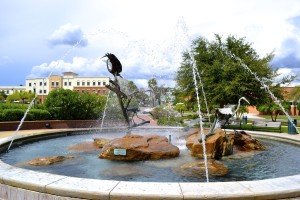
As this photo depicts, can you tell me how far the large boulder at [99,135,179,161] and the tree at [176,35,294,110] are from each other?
14.1 m

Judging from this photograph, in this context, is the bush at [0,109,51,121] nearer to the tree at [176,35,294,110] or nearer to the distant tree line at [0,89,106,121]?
the distant tree line at [0,89,106,121]

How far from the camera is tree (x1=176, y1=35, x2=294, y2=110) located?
23438 millimetres

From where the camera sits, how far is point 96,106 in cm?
2488

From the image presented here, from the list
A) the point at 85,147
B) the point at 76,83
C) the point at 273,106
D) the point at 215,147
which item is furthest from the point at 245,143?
the point at 76,83

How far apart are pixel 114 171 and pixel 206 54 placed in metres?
20.4

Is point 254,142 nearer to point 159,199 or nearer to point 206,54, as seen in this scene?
point 159,199

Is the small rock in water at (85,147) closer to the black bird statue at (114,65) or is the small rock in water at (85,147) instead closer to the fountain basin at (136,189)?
the black bird statue at (114,65)

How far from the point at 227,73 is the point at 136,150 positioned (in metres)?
16.4

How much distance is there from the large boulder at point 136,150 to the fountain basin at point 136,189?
3.62 metres

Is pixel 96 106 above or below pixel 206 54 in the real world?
below

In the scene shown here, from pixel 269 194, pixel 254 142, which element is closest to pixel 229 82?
pixel 254 142

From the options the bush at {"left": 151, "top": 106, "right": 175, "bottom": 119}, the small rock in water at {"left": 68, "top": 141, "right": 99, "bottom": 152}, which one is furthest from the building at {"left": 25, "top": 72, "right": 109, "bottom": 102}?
the small rock in water at {"left": 68, "top": 141, "right": 99, "bottom": 152}

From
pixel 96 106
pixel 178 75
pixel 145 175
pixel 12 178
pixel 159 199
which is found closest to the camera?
pixel 159 199

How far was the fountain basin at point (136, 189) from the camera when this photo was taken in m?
4.50
